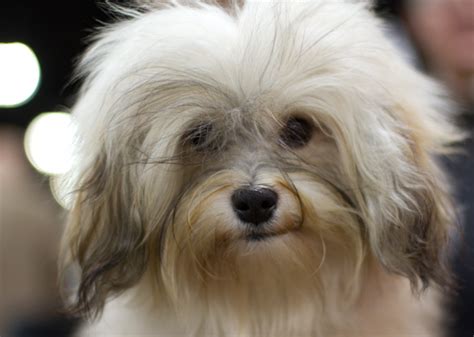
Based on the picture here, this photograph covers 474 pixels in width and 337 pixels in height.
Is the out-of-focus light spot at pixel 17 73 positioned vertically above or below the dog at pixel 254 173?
below

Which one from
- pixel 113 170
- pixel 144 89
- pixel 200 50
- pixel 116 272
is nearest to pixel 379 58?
pixel 200 50

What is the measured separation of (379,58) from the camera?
1321mm

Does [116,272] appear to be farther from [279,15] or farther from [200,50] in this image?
[279,15]

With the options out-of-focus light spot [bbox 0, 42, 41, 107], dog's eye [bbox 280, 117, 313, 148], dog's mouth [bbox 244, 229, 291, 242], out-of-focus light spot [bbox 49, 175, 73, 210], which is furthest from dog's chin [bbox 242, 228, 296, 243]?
out-of-focus light spot [bbox 0, 42, 41, 107]

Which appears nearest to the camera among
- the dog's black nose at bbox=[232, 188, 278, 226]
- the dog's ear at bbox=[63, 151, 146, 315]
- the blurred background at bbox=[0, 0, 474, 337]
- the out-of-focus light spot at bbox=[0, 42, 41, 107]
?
the dog's black nose at bbox=[232, 188, 278, 226]

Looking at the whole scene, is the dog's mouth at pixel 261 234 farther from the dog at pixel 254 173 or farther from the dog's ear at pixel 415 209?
the dog's ear at pixel 415 209

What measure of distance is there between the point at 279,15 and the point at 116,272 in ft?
1.93

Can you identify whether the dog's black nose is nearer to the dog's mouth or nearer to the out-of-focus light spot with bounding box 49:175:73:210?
the dog's mouth

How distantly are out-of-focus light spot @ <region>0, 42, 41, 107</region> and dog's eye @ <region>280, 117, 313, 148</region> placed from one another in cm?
333

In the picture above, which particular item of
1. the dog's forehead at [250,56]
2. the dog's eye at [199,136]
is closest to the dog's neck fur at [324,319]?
the dog's eye at [199,136]

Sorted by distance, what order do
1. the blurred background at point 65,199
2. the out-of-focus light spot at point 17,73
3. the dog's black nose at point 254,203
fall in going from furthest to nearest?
the out-of-focus light spot at point 17,73, the blurred background at point 65,199, the dog's black nose at point 254,203

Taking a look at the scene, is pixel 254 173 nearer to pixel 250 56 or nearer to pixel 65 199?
pixel 250 56

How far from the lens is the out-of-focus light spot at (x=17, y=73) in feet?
14.2

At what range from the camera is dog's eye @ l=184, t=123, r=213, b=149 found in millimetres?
1307
